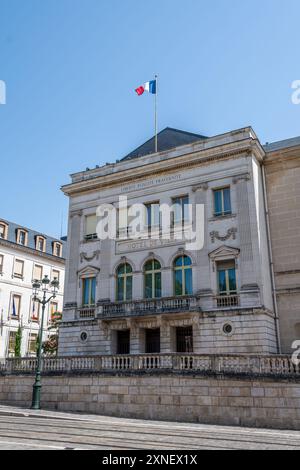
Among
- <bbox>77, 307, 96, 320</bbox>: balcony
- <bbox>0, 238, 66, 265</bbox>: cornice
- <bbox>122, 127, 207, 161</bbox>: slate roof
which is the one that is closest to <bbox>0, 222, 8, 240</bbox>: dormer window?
<bbox>0, 238, 66, 265</bbox>: cornice

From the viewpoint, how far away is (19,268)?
41.9 metres

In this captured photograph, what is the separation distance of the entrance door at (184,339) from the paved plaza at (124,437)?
27.6 feet

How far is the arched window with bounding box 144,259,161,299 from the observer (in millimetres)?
25125

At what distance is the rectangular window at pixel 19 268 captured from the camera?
41.5 metres

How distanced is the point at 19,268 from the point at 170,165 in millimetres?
22131

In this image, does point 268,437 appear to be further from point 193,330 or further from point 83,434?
point 193,330

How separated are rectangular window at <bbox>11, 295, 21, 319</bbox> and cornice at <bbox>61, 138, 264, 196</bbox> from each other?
15.3 meters

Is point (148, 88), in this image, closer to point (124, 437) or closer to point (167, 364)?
point (167, 364)

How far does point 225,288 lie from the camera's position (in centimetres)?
2314

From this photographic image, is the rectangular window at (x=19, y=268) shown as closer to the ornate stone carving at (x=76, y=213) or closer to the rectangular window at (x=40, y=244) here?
the rectangular window at (x=40, y=244)

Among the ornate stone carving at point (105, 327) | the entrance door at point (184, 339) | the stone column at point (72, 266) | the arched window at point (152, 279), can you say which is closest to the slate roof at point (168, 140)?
the stone column at point (72, 266)

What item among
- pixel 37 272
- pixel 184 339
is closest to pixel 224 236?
pixel 184 339
